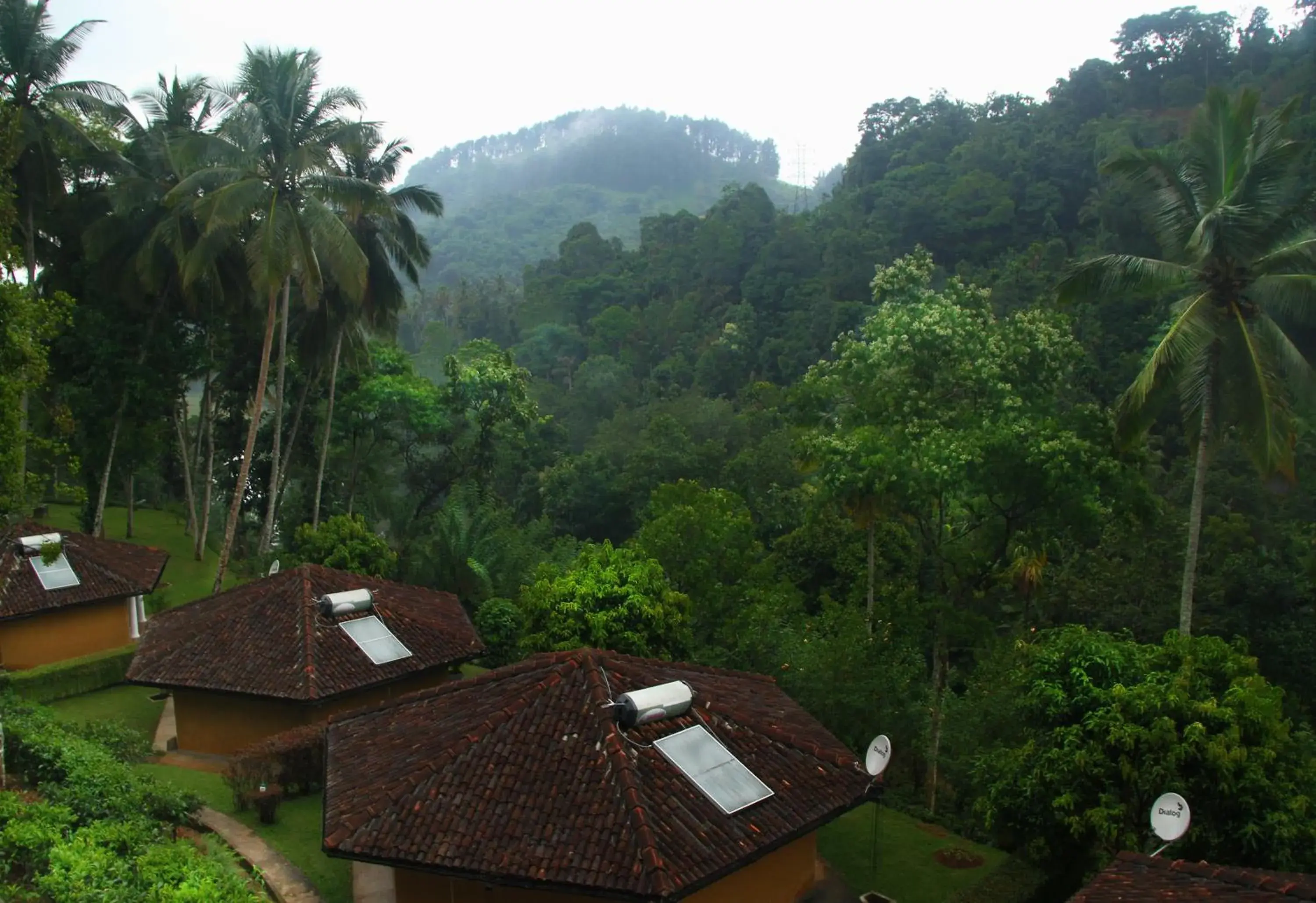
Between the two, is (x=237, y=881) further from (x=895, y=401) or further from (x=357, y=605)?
(x=895, y=401)

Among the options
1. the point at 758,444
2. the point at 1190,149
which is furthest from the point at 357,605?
the point at 758,444

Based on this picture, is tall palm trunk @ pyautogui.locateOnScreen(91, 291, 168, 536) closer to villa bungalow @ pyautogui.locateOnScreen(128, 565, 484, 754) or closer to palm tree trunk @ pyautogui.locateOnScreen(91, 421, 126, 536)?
palm tree trunk @ pyautogui.locateOnScreen(91, 421, 126, 536)

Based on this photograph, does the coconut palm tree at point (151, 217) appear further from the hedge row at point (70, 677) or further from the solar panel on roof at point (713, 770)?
the solar panel on roof at point (713, 770)

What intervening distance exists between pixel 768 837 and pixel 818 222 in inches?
2286

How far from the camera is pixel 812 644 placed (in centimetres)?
1684

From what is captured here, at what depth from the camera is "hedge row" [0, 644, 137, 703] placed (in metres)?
18.7

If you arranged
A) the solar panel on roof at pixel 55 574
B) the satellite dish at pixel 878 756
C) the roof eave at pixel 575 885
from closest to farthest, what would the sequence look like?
the roof eave at pixel 575 885
the satellite dish at pixel 878 756
the solar panel on roof at pixel 55 574

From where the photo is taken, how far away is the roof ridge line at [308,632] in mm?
15965

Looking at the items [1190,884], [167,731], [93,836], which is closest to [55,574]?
[167,731]

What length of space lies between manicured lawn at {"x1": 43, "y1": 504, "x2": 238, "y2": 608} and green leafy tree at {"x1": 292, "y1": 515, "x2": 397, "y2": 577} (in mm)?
4150

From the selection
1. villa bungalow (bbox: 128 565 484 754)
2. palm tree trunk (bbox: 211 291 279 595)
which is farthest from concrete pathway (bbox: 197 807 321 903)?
palm tree trunk (bbox: 211 291 279 595)

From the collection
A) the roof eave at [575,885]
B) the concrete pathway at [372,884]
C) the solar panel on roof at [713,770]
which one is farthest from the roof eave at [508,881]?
the solar panel on roof at [713,770]

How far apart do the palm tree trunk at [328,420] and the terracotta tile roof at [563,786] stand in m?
16.5

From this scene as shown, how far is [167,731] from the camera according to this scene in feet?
59.6
